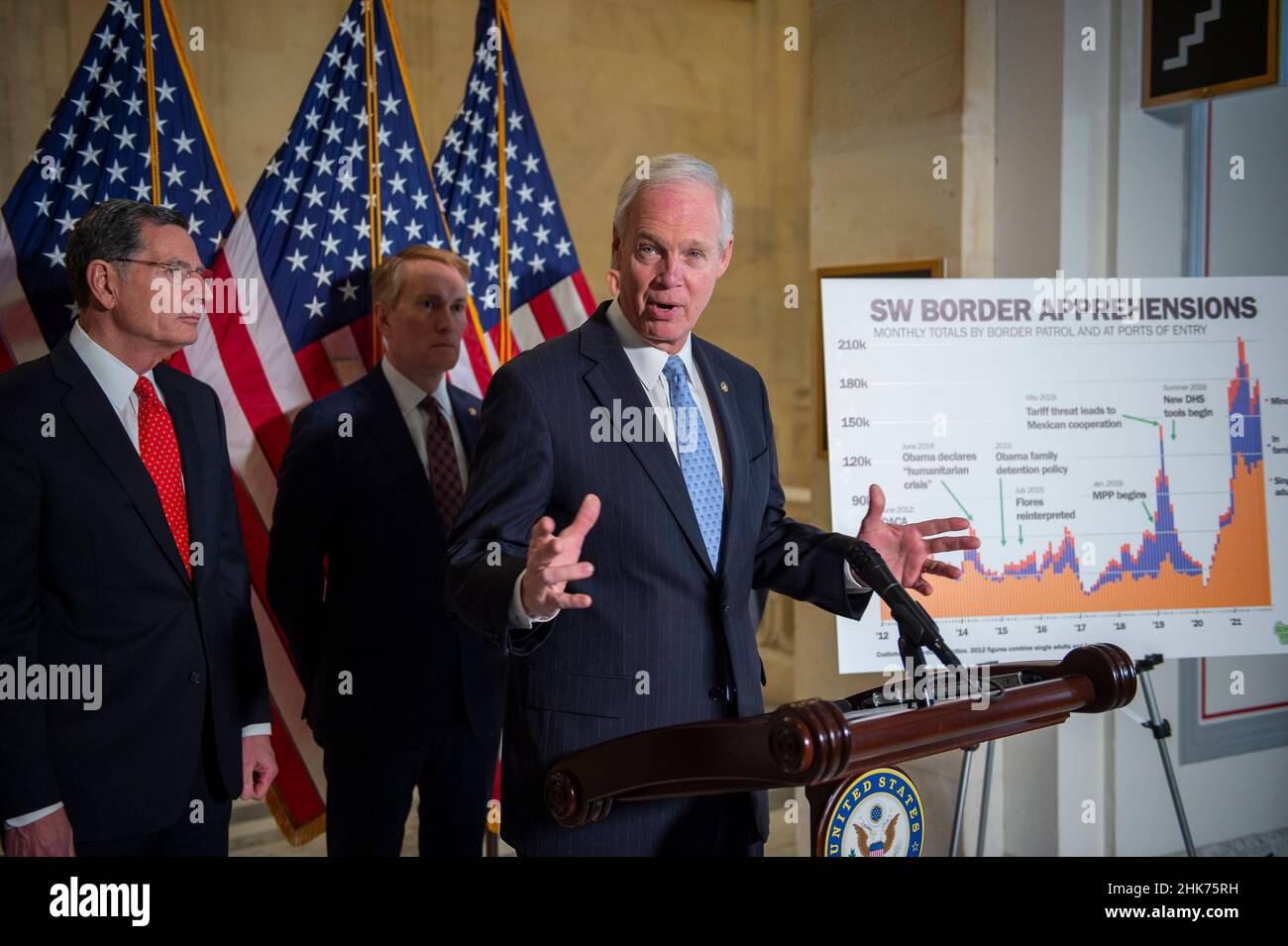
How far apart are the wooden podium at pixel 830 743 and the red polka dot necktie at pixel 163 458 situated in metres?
1.13

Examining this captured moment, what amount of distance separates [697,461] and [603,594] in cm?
28

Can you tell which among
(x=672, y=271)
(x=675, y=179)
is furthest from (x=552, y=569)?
(x=675, y=179)

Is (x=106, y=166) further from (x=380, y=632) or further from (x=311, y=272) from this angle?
(x=380, y=632)

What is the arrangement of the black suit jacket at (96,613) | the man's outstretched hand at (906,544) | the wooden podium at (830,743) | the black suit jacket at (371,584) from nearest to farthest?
the wooden podium at (830,743)
the man's outstretched hand at (906,544)
the black suit jacket at (96,613)
the black suit jacket at (371,584)

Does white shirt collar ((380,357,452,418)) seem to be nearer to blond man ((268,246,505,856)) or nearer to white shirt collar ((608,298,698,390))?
blond man ((268,246,505,856))

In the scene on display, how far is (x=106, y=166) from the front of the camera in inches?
117

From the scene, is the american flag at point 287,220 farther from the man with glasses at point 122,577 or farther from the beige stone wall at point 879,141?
the beige stone wall at point 879,141

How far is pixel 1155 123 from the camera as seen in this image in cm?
344

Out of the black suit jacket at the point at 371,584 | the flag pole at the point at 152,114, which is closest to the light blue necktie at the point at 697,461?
the black suit jacket at the point at 371,584

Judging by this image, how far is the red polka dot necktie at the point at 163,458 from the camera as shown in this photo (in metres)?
2.26

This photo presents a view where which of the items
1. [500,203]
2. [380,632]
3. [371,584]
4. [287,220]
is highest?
[500,203]

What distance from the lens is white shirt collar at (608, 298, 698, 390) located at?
1.88 meters

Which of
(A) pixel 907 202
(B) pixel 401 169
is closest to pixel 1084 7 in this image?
(A) pixel 907 202
